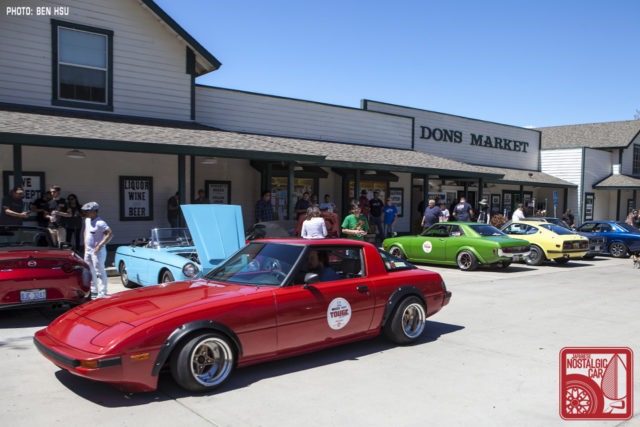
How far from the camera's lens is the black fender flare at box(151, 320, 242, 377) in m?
4.22

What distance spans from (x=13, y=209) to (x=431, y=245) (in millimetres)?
9732

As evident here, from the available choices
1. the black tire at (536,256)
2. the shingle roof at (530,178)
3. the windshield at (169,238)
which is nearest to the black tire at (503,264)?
the black tire at (536,256)

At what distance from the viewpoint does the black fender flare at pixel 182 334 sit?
13.8 feet

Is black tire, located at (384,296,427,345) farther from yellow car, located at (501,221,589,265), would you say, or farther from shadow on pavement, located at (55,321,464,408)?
yellow car, located at (501,221,589,265)

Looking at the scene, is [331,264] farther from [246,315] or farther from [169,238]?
[169,238]

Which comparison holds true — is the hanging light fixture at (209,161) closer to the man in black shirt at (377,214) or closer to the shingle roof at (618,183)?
the man in black shirt at (377,214)

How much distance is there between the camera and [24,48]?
12.5m

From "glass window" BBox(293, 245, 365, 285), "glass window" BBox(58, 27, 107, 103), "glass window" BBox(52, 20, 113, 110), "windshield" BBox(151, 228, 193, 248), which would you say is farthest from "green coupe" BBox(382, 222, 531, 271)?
"glass window" BBox(58, 27, 107, 103)

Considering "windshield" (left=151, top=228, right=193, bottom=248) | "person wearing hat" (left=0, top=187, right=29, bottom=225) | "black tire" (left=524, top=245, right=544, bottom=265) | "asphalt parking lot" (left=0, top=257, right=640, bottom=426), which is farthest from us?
"black tire" (left=524, top=245, right=544, bottom=265)

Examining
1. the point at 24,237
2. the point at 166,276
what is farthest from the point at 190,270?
the point at 24,237

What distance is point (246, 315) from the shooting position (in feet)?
15.4

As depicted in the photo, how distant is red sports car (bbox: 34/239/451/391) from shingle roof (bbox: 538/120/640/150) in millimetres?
29997

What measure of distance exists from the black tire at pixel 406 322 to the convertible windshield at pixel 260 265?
1.44m

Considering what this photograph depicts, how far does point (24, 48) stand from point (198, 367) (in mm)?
11371
